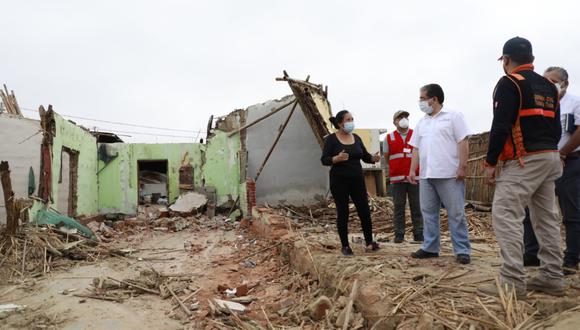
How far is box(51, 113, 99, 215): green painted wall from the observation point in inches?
383

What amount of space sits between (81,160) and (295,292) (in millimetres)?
10011

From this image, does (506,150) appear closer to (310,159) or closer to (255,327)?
(255,327)

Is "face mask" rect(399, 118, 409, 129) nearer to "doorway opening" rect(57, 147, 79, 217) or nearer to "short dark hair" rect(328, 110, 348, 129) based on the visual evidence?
"short dark hair" rect(328, 110, 348, 129)

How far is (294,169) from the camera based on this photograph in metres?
12.3

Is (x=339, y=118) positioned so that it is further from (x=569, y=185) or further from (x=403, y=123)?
(x=569, y=185)

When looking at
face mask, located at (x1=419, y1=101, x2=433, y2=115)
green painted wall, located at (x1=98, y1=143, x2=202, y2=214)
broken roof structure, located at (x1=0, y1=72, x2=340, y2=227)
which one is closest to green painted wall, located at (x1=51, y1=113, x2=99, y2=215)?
broken roof structure, located at (x1=0, y1=72, x2=340, y2=227)

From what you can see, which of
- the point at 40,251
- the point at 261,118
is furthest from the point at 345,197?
the point at 261,118

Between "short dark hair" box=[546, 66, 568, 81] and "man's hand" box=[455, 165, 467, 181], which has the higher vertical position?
"short dark hair" box=[546, 66, 568, 81]

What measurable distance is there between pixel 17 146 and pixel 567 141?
11.5 m

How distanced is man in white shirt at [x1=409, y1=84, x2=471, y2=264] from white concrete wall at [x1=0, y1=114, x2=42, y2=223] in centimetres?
973

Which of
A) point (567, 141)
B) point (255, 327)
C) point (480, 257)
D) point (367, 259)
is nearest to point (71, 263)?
point (255, 327)

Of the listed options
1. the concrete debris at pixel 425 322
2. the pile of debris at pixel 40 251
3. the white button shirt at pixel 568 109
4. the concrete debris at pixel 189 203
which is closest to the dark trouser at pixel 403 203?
the white button shirt at pixel 568 109

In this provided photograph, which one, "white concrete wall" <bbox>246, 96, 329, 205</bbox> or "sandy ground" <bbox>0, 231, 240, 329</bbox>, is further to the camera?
"white concrete wall" <bbox>246, 96, 329, 205</bbox>

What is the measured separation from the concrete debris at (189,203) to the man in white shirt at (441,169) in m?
9.75
